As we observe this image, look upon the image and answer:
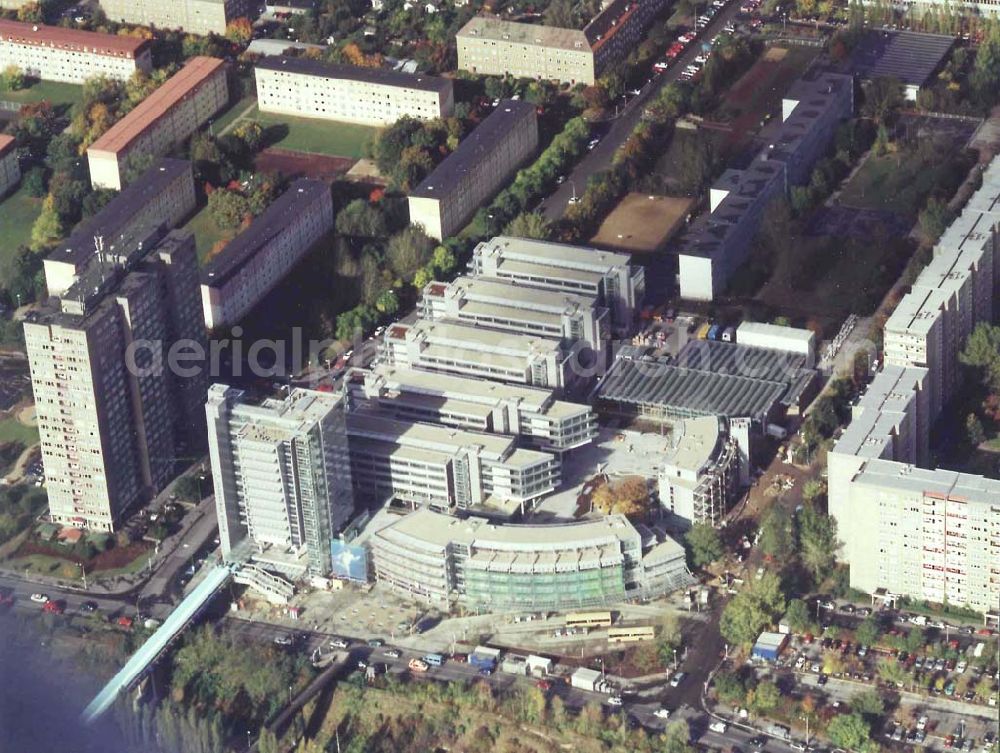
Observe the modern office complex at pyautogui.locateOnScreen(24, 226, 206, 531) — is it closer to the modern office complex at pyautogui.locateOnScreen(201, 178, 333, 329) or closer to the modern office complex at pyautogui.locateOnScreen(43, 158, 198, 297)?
the modern office complex at pyautogui.locateOnScreen(43, 158, 198, 297)

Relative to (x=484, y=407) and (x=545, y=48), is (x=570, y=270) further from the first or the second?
(x=545, y=48)

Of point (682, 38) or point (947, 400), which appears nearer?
point (947, 400)

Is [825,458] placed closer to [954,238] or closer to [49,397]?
[954,238]

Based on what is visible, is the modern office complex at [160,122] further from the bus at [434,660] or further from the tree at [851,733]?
the tree at [851,733]

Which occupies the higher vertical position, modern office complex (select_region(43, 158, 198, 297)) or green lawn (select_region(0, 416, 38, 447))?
modern office complex (select_region(43, 158, 198, 297))

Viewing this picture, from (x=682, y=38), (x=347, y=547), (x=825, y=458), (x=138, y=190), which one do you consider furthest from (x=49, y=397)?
(x=682, y=38)

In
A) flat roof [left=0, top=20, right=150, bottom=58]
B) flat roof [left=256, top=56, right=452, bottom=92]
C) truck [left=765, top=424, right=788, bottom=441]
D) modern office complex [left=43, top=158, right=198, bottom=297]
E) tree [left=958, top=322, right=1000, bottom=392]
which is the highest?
flat roof [left=0, top=20, right=150, bottom=58]

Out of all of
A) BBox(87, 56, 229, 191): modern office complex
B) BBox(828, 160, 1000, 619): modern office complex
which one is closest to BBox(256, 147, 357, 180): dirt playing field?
BBox(87, 56, 229, 191): modern office complex
